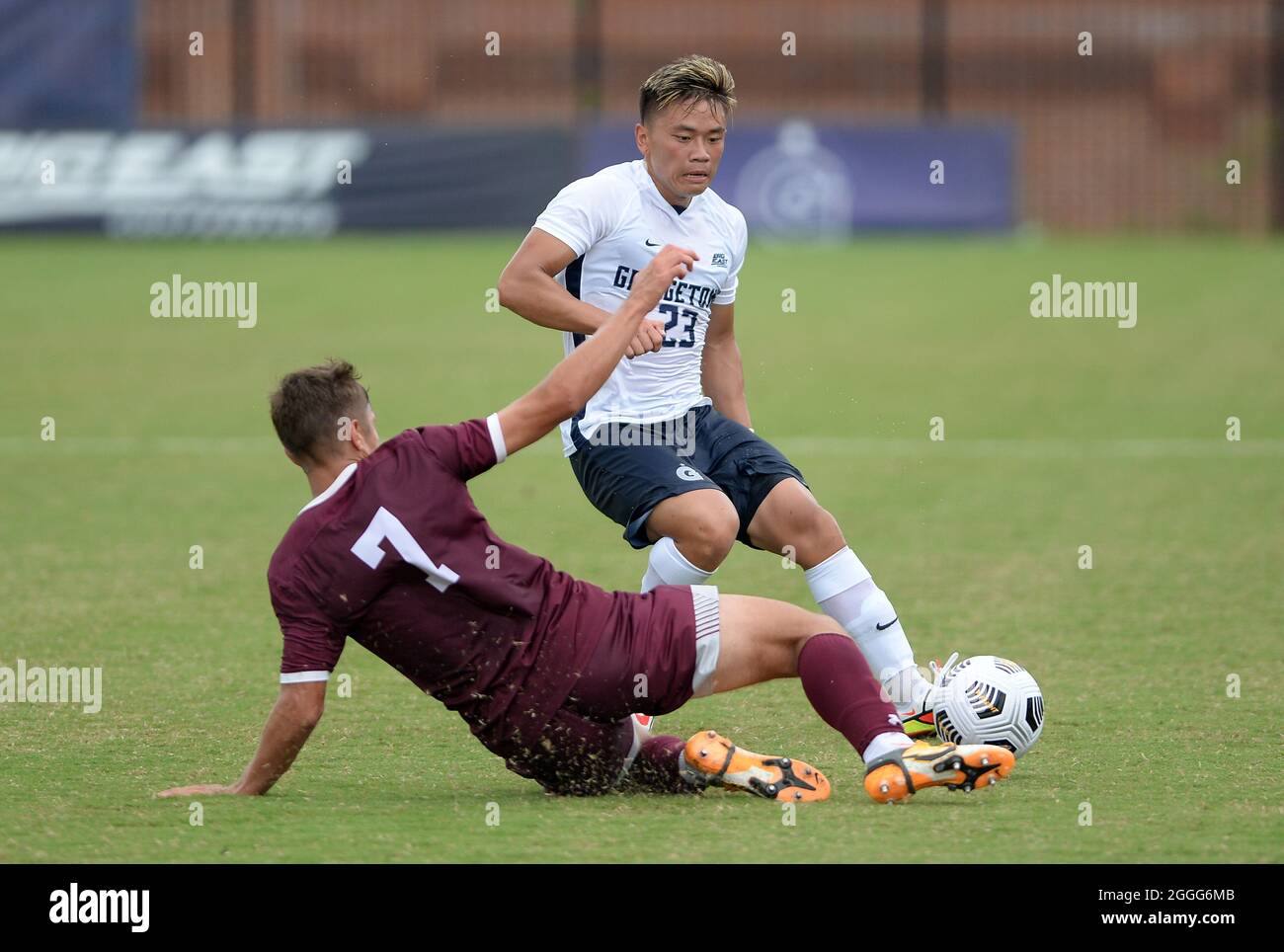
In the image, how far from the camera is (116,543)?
30.5 ft

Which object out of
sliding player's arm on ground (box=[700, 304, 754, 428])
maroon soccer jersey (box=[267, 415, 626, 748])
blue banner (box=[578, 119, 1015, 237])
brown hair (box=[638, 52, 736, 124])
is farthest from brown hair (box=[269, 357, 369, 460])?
blue banner (box=[578, 119, 1015, 237])

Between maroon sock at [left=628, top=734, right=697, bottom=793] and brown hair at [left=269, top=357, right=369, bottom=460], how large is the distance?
1181 mm

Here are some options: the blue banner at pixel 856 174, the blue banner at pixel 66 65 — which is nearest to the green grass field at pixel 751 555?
the blue banner at pixel 66 65

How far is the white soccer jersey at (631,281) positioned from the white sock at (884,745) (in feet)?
5.19

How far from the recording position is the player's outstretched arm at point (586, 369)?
188 inches

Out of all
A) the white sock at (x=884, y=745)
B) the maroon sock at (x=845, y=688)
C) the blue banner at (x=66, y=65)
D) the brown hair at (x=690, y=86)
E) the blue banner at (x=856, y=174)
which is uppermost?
the blue banner at (x=66, y=65)

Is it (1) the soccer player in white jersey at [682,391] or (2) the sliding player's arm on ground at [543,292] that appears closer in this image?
(2) the sliding player's arm on ground at [543,292]

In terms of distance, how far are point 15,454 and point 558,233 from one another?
280 inches

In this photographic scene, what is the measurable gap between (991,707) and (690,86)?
82.0 inches

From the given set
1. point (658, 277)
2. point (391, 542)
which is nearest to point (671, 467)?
point (658, 277)

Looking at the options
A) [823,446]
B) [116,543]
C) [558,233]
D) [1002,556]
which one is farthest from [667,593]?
[823,446]

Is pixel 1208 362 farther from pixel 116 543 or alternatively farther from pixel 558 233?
pixel 558 233

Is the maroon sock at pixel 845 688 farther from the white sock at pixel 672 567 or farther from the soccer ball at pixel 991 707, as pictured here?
the white sock at pixel 672 567

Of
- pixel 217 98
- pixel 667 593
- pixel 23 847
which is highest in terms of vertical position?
pixel 217 98
